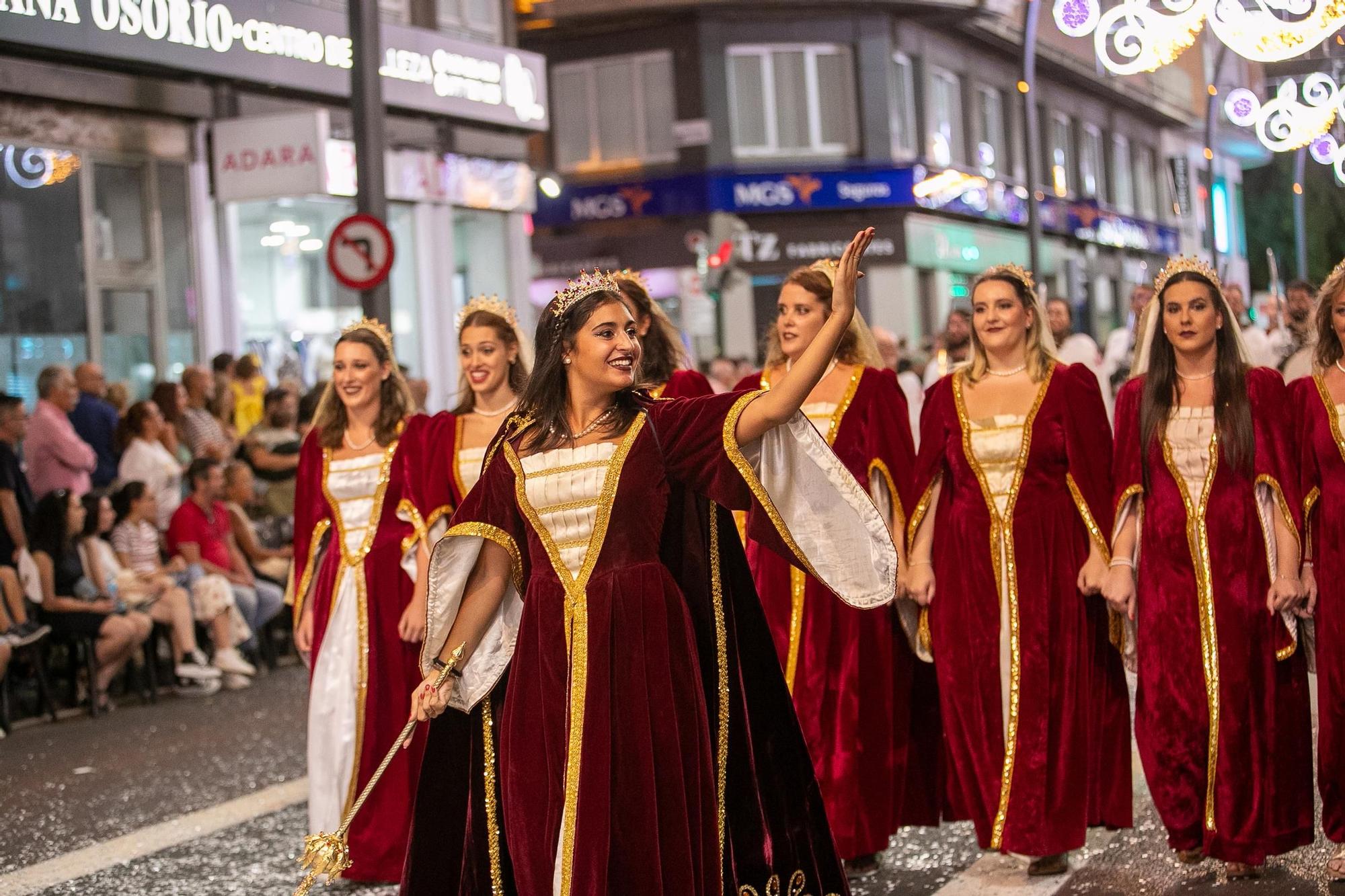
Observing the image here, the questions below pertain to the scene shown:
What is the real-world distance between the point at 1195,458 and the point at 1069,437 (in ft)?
1.50

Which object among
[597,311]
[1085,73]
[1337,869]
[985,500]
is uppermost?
[1085,73]

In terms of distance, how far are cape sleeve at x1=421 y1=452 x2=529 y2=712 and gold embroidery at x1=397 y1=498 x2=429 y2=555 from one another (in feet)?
Answer: 6.00

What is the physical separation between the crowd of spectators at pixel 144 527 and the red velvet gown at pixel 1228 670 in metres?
5.80

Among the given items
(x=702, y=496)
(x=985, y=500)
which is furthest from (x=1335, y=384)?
(x=702, y=496)

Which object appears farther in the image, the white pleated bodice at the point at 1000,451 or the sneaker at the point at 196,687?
the sneaker at the point at 196,687

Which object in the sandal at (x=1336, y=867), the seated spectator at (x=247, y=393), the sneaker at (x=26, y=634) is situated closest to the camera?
the sandal at (x=1336, y=867)

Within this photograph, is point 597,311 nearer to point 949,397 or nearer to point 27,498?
point 949,397

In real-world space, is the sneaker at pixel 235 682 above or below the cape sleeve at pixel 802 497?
below

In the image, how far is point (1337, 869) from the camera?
6.11 m

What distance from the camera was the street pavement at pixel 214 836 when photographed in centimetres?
634

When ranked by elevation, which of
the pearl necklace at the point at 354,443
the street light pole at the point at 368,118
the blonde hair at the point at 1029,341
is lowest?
the pearl necklace at the point at 354,443

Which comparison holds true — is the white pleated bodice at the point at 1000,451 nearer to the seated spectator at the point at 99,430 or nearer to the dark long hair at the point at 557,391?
the dark long hair at the point at 557,391

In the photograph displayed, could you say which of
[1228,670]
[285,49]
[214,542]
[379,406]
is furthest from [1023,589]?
[285,49]

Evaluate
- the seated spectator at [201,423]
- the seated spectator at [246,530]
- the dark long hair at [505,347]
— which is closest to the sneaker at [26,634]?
the seated spectator at [246,530]
